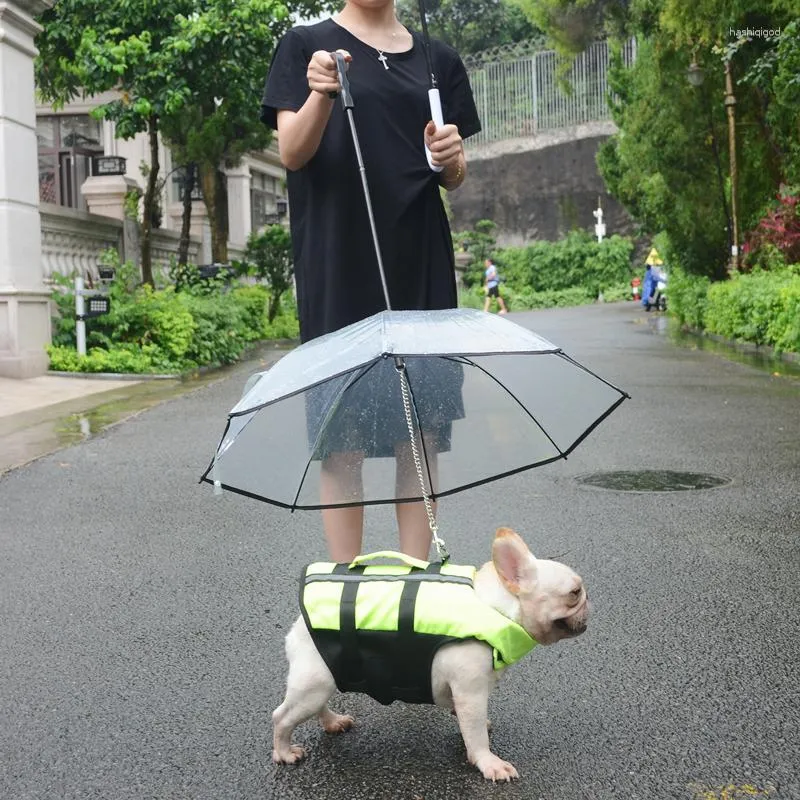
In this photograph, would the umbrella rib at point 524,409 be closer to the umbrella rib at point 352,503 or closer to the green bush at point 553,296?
the umbrella rib at point 352,503

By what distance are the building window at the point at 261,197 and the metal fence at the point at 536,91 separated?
552 inches

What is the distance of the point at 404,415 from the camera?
2902mm

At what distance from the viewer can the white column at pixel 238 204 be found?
93.8 feet

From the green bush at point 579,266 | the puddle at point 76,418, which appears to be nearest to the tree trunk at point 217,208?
the puddle at point 76,418

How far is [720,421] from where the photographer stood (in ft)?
29.6

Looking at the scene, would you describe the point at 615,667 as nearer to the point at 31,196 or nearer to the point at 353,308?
the point at 353,308

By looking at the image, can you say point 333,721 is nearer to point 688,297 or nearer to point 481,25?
point 688,297

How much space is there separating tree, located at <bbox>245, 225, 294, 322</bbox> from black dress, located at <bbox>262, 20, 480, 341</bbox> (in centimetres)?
1819

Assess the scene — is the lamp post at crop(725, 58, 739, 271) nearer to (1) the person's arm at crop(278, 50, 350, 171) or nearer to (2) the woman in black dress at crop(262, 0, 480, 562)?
(2) the woman in black dress at crop(262, 0, 480, 562)

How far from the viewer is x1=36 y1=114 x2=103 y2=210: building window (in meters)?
24.5

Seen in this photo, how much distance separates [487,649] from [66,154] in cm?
2449

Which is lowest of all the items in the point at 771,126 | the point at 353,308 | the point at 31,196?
the point at 353,308

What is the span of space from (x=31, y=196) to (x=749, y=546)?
397 inches

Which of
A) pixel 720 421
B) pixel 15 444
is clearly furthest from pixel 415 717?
pixel 720 421
